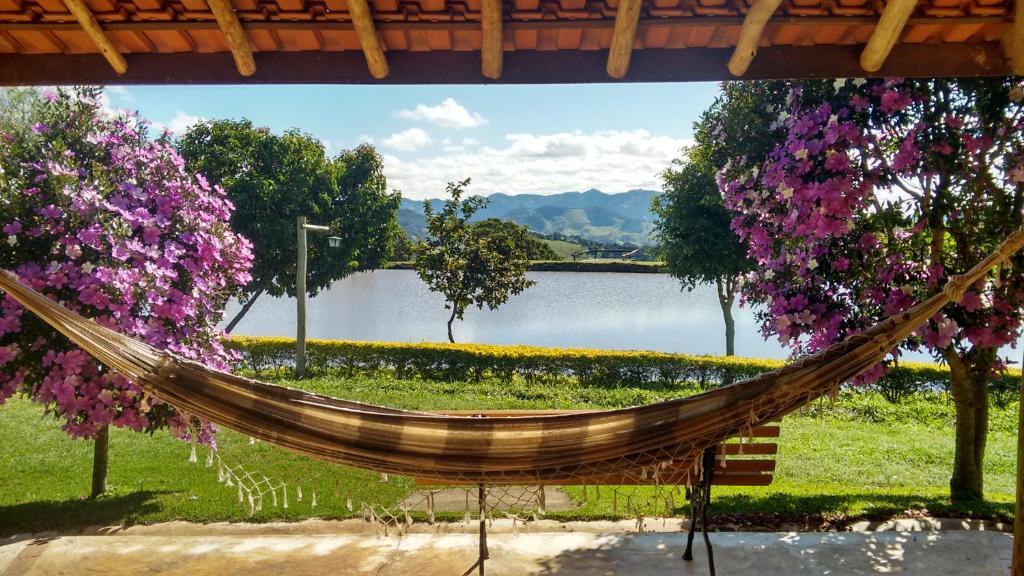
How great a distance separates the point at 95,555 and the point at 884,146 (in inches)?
142

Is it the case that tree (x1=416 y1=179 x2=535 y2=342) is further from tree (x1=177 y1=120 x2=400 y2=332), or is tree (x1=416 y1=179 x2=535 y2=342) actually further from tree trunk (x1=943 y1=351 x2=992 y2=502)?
tree trunk (x1=943 y1=351 x2=992 y2=502)

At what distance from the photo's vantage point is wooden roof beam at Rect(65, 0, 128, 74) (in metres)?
1.65

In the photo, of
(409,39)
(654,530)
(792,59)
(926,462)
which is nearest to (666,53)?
(792,59)

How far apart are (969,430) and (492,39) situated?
118 inches

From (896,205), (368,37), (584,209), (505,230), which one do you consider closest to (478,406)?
(896,205)

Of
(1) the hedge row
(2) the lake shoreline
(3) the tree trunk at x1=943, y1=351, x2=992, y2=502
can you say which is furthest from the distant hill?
(3) the tree trunk at x1=943, y1=351, x2=992, y2=502

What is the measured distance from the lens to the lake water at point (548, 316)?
539 inches

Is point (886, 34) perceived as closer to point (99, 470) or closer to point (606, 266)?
point (99, 470)

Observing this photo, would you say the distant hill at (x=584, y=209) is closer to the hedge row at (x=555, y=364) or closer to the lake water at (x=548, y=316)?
the lake water at (x=548, y=316)

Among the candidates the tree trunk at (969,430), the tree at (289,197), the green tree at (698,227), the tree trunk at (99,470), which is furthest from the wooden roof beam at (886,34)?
the tree at (289,197)

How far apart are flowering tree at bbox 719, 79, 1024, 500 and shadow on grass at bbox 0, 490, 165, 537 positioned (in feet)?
9.58

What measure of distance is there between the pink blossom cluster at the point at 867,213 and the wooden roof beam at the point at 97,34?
244cm

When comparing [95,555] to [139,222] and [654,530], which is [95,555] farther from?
[654,530]

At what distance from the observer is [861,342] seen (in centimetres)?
194
